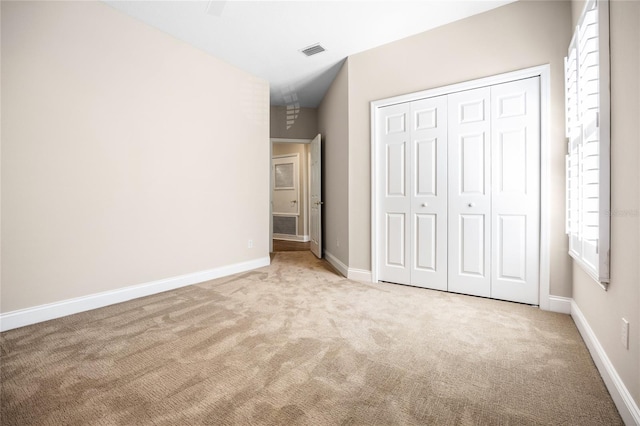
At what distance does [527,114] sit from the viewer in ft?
8.62

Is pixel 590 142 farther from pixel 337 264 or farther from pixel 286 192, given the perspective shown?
pixel 286 192

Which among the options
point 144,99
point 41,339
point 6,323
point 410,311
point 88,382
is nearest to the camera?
point 88,382

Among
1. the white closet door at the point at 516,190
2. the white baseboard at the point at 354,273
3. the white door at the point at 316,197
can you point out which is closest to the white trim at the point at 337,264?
the white baseboard at the point at 354,273

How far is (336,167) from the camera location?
4.27 metres

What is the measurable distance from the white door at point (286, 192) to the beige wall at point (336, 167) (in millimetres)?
2081

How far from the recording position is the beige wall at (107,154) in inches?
89.0

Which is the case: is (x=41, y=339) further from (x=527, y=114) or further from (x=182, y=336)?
(x=527, y=114)

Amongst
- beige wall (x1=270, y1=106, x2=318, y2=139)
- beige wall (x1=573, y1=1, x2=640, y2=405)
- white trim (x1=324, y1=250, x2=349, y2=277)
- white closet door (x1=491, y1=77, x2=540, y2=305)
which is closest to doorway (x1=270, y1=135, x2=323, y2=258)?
beige wall (x1=270, y1=106, x2=318, y2=139)

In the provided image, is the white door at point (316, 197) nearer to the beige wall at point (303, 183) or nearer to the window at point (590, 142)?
the beige wall at point (303, 183)

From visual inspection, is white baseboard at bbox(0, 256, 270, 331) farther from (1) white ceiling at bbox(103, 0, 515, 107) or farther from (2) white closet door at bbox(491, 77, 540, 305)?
(2) white closet door at bbox(491, 77, 540, 305)

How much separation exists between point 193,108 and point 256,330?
269cm

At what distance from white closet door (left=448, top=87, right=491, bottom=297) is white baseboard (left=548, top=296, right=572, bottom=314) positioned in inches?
18.7

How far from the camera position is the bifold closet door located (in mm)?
3061

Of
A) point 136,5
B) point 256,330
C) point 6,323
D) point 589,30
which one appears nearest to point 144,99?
point 136,5
